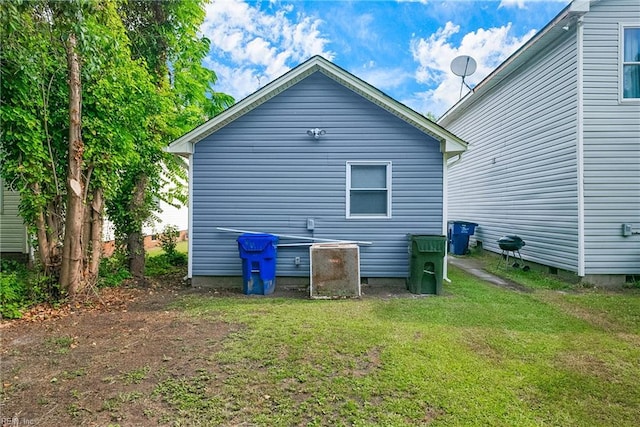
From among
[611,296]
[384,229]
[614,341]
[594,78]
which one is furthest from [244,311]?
[594,78]

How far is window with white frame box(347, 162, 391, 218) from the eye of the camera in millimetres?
7066

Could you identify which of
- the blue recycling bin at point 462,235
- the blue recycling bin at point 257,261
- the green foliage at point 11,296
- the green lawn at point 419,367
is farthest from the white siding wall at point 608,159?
the green foliage at point 11,296

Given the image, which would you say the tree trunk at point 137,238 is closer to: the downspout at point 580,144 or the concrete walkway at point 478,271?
the concrete walkway at point 478,271

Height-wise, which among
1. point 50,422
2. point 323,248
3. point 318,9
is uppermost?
point 318,9

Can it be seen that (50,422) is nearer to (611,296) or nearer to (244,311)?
(244,311)

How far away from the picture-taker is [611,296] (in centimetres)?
607

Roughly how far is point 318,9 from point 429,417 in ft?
37.8

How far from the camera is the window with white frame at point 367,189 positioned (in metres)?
7.07

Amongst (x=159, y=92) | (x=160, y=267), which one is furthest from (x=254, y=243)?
(x=159, y=92)

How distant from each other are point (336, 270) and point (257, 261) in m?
1.52

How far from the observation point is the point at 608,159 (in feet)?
22.2

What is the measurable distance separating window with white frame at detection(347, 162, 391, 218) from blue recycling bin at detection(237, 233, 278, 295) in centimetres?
181

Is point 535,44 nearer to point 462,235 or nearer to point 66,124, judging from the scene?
point 462,235

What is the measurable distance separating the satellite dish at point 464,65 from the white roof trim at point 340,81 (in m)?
5.90
